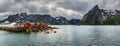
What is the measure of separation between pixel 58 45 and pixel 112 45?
84.8ft

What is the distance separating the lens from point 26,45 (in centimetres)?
10456

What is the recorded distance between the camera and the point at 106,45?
101 meters

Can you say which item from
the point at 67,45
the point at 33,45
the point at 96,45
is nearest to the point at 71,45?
the point at 67,45

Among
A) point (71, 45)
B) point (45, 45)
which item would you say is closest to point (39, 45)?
point (45, 45)

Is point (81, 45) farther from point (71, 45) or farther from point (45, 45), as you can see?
point (45, 45)

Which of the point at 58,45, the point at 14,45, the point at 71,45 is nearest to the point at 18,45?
the point at 14,45

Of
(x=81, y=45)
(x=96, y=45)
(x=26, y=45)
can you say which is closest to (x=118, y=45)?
(x=96, y=45)

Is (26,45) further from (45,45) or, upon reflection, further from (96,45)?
(96,45)

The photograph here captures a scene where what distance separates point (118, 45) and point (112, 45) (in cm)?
282

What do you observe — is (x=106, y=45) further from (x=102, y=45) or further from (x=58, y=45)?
(x=58, y=45)

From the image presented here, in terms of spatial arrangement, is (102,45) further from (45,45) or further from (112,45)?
(45,45)

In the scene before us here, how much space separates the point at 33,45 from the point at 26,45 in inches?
136

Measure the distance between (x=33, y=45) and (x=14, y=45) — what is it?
9323 mm

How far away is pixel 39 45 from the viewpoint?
341ft
